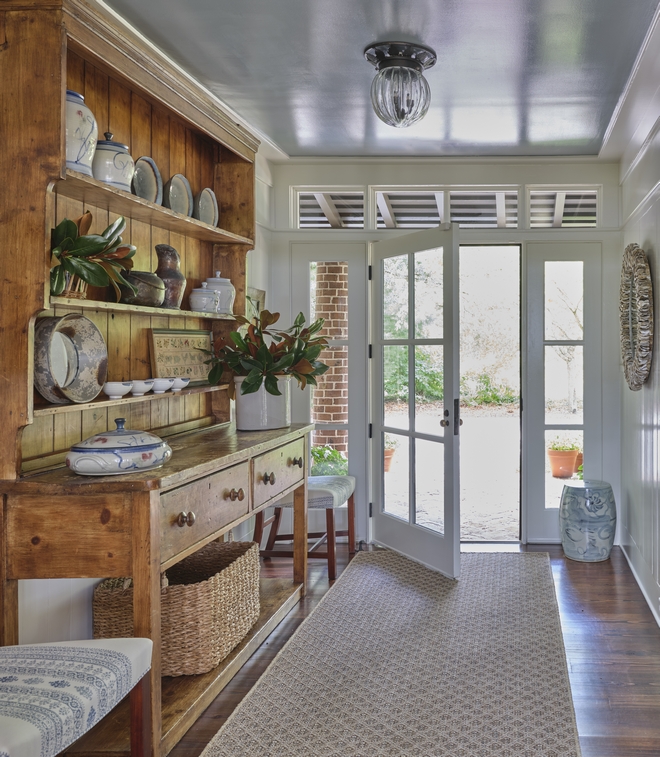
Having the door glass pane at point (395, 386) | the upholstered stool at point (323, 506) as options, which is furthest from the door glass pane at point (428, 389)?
the upholstered stool at point (323, 506)

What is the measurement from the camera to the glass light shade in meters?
2.96

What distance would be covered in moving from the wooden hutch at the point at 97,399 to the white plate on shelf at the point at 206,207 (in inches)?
10.5

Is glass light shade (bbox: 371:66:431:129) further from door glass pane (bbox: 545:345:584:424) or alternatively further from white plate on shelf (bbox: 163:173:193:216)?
door glass pane (bbox: 545:345:584:424)

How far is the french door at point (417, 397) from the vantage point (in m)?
4.14

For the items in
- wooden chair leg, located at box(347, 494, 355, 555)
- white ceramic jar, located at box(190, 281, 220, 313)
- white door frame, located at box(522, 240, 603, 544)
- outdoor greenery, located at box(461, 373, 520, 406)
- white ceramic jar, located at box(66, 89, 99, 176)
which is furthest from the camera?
outdoor greenery, located at box(461, 373, 520, 406)

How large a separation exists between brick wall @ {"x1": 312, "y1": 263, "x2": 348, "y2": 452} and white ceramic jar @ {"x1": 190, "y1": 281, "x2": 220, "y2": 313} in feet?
5.52

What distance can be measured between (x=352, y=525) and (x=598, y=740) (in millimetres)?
2373

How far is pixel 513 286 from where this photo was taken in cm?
1105

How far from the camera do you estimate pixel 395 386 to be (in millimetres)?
4598

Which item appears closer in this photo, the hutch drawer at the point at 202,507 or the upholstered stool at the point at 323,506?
the hutch drawer at the point at 202,507

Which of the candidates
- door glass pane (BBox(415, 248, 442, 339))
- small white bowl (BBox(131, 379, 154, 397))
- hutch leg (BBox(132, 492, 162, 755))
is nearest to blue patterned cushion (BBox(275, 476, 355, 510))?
door glass pane (BBox(415, 248, 442, 339))

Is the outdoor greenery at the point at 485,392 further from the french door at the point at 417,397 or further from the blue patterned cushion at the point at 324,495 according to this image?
the blue patterned cushion at the point at 324,495

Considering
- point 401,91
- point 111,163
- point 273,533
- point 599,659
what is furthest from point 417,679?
point 401,91

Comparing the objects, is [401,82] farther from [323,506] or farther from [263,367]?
[323,506]
